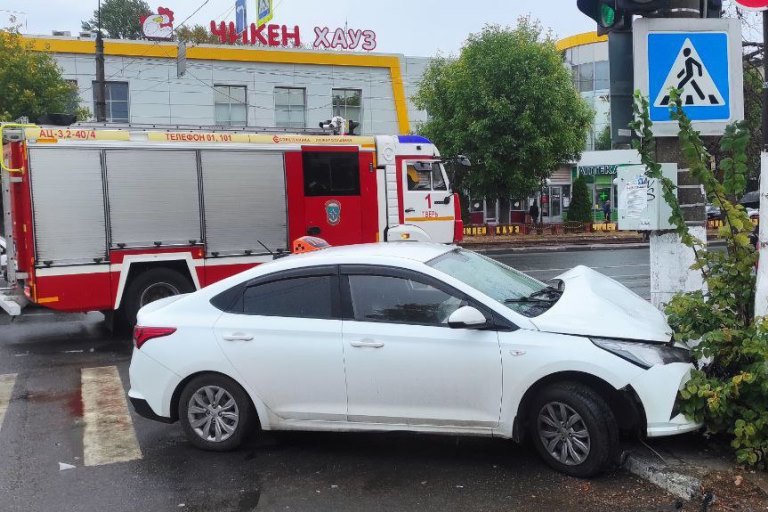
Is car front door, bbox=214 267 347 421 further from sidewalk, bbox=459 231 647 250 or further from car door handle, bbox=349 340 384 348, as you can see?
sidewalk, bbox=459 231 647 250

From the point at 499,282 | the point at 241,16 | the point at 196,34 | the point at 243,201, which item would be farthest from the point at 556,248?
the point at 196,34

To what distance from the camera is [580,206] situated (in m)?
35.4

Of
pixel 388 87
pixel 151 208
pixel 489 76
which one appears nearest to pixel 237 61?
pixel 388 87

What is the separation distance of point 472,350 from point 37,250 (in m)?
7.16

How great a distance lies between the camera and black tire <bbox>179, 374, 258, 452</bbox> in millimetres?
5613

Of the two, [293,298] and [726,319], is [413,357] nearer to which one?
[293,298]

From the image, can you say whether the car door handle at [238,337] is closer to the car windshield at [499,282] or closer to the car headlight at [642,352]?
the car windshield at [499,282]

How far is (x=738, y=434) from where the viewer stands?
4.75 m

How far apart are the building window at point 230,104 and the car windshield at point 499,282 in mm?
27404

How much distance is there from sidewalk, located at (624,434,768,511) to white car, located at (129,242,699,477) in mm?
238

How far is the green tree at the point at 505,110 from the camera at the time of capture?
28000 mm

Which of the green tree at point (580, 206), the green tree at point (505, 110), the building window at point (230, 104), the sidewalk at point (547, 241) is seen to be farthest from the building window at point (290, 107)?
the green tree at point (580, 206)

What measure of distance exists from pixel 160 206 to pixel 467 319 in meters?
7.09

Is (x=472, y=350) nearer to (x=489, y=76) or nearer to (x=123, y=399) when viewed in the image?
(x=123, y=399)
